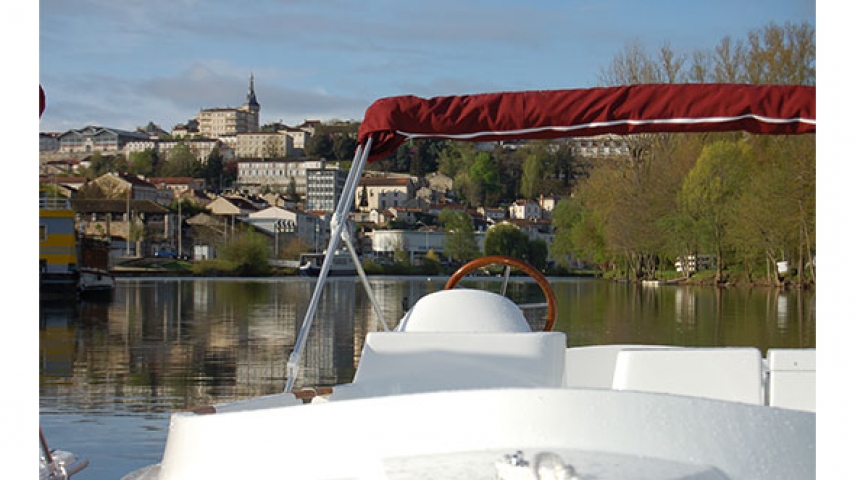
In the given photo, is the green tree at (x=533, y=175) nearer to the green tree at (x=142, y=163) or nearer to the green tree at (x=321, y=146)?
the green tree at (x=321, y=146)

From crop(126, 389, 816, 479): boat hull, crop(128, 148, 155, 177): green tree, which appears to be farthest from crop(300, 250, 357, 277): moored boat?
crop(126, 389, 816, 479): boat hull

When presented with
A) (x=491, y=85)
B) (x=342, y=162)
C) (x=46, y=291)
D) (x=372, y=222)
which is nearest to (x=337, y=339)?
(x=46, y=291)

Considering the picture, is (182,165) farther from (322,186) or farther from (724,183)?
(724,183)

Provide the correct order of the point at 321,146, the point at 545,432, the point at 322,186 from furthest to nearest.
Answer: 1. the point at 321,146
2. the point at 322,186
3. the point at 545,432

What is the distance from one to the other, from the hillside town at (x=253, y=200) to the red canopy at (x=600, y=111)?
49.1 metres

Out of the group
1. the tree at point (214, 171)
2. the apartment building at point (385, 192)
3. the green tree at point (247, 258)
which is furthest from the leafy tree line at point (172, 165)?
the green tree at point (247, 258)

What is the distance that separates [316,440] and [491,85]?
294 ft

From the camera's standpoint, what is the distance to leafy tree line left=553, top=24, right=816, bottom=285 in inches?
1492

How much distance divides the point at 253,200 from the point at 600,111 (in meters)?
123

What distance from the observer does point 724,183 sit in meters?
42.2

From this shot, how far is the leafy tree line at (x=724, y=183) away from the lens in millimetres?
37906

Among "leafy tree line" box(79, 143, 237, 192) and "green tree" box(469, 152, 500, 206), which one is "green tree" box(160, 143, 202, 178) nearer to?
"leafy tree line" box(79, 143, 237, 192)

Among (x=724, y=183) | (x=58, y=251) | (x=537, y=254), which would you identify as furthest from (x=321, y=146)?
(x=58, y=251)
